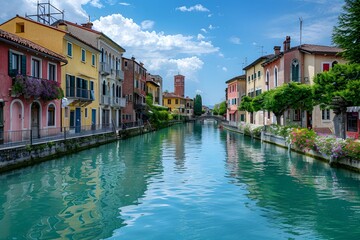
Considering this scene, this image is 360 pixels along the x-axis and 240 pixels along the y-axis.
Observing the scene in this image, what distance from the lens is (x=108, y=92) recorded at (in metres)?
42.6

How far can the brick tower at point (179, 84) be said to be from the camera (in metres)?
162

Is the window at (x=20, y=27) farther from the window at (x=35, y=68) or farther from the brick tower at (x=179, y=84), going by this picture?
the brick tower at (x=179, y=84)

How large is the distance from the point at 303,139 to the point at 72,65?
806 inches

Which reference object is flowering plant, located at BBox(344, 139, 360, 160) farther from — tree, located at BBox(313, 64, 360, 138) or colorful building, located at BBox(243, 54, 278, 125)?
colorful building, located at BBox(243, 54, 278, 125)

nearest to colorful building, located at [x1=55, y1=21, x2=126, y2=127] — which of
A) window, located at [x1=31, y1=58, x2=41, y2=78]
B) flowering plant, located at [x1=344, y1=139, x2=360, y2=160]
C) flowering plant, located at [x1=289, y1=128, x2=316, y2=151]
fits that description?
window, located at [x1=31, y1=58, x2=41, y2=78]

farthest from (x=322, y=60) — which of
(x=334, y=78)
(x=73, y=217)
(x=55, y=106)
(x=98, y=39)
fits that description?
(x=73, y=217)

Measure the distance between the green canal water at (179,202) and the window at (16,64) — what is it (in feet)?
20.4

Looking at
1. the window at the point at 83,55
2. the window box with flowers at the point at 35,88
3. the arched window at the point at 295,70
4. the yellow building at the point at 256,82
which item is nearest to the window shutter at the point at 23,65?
the window box with flowers at the point at 35,88

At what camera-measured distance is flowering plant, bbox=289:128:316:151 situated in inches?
907

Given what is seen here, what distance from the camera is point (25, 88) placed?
21500 millimetres

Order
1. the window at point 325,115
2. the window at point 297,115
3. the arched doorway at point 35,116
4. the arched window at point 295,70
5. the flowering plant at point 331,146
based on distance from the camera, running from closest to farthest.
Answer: the flowering plant at point 331,146, the arched doorway at point 35,116, the window at point 325,115, the arched window at point 295,70, the window at point 297,115

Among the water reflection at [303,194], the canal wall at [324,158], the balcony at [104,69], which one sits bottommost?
the water reflection at [303,194]

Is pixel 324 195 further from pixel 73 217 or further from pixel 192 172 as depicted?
pixel 73 217

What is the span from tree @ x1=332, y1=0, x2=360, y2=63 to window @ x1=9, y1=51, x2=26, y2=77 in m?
20.8
